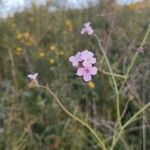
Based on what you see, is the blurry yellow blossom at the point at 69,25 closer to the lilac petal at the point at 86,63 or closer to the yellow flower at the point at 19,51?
the yellow flower at the point at 19,51

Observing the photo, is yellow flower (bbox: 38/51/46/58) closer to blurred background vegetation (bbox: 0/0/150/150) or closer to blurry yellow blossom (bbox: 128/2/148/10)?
blurred background vegetation (bbox: 0/0/150/150)

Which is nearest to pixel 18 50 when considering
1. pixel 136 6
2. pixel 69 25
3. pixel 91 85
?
pixel 69 25

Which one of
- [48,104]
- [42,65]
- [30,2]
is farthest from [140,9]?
[48,104]

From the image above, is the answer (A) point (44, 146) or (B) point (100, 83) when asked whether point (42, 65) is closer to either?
(B) point (100, 83)

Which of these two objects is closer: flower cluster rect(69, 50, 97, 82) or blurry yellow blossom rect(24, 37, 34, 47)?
flower cluster rect(69, 50, 97, 82)

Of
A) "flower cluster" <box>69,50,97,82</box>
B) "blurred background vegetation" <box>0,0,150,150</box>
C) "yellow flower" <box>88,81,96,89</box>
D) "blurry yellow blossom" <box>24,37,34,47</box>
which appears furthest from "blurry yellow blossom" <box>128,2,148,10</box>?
"flower cluster" <box>69,50,97,82</box>

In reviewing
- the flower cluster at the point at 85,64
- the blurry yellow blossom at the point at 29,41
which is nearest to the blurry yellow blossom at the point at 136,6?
the blurry yellow blossom at the point at 29,41
